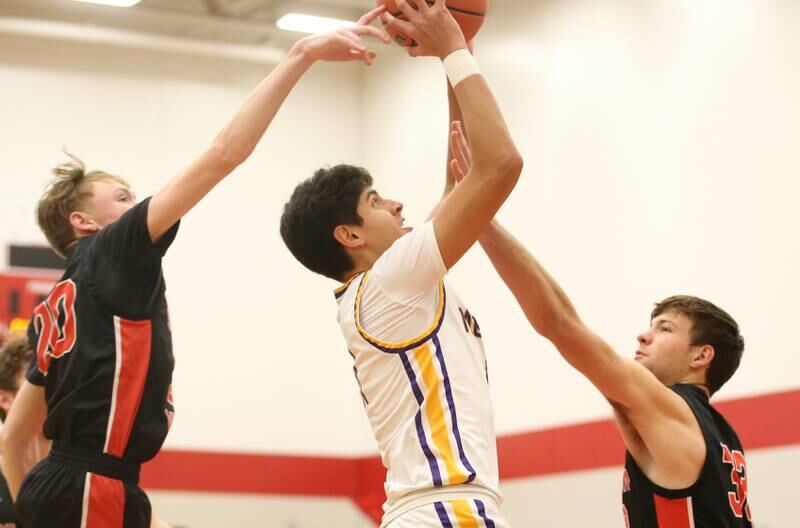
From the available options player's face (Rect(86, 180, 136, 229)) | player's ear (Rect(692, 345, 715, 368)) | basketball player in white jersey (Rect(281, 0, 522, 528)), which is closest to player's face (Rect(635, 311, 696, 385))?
player's ear (Rect(692, 345, 715, 368))

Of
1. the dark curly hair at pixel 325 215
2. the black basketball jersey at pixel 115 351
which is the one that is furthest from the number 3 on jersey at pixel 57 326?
the dark curly hair at pixel 325 215

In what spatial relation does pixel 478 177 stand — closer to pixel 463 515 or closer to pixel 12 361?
pixel 463 515

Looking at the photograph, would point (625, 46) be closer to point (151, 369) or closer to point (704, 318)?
point (704, 318)

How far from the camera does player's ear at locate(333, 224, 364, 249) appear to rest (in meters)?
3.83

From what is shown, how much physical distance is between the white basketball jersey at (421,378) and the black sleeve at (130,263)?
2.61 ft

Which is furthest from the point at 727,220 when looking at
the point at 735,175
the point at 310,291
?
the point at 310,291

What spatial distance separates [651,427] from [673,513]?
1.09 ft

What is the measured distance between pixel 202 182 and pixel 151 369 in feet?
2.21

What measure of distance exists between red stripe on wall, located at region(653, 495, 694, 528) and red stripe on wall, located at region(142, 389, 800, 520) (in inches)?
118

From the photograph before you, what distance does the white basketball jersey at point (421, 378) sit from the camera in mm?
3357

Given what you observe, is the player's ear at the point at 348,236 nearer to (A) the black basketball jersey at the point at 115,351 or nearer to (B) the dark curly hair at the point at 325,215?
(B) the dark curly hair at the point at 325,215

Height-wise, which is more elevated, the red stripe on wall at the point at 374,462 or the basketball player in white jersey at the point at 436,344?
the basketball player in white jersey at the point at 436,344

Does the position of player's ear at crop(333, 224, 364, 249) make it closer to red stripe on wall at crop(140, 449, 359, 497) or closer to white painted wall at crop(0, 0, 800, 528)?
white painted wall at crop(0, 0, 800, 528)

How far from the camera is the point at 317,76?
12.9 meters
